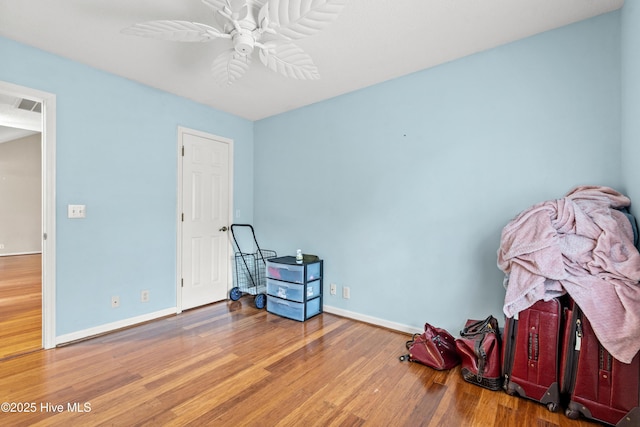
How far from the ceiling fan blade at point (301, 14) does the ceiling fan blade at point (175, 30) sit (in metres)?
0.38

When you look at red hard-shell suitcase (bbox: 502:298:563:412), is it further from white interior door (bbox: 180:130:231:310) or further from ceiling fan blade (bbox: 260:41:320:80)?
white interior door (bbox: 180:130:231:310)

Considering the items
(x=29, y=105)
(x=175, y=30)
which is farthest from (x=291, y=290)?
(x=29, y=105)

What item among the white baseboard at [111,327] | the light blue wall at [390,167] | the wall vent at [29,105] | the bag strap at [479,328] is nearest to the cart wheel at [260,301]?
the light blue wall at [390,167]

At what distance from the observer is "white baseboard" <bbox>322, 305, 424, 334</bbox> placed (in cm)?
275

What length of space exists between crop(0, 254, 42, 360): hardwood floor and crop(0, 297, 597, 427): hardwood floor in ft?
0.96

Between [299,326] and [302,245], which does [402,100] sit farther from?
[299,326]

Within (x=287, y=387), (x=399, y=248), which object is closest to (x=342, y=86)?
(x=399, y=248)

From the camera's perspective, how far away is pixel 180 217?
11.0 feet

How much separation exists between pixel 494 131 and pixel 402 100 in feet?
2.91

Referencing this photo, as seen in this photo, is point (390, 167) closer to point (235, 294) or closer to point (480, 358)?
point (480, 358)

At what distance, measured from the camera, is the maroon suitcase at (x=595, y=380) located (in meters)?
1.49

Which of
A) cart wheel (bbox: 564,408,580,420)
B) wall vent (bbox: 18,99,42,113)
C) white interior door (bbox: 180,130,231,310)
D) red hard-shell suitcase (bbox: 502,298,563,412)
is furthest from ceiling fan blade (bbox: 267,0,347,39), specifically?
wall vent (bbox: 18,99,42,113)

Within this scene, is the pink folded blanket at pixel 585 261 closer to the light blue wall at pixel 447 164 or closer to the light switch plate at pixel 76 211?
the light blue wall at pixel 447 164

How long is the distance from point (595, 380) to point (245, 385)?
6.74 ft
